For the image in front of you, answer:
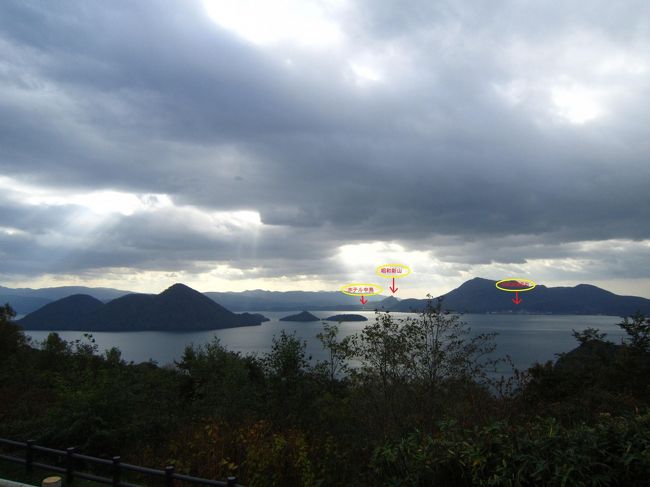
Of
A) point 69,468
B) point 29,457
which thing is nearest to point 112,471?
point 69,468

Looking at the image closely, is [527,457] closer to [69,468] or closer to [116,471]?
[116,471]

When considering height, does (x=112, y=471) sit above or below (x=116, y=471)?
below

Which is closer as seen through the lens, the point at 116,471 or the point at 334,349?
the point at 116,471

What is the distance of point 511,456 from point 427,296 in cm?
745

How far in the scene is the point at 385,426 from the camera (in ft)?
31.5

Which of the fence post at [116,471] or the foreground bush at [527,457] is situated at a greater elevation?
the foreground bush at [527,457]

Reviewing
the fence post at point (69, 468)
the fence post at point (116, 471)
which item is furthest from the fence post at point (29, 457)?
the fence post at point (116, 471)

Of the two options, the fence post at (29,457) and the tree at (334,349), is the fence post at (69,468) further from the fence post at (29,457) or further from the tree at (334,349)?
the tree at (334,349)

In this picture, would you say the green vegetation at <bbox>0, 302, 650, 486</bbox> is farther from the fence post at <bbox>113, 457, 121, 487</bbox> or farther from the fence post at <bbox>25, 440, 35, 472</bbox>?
the fence post at <bbox>113, 457, 121, 487</bbox>

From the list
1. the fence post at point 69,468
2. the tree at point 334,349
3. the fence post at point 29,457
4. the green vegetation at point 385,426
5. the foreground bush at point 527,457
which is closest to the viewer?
the foreground bush at point 527,457

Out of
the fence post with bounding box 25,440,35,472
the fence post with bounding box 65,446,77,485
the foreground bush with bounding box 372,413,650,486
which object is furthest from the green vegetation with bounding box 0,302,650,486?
the fence post with bounding box 65,446,77,485

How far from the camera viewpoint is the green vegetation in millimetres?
5934

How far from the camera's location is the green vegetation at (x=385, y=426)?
5.93m

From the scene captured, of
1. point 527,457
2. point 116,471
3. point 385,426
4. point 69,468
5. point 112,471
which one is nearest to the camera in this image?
point 527,457
